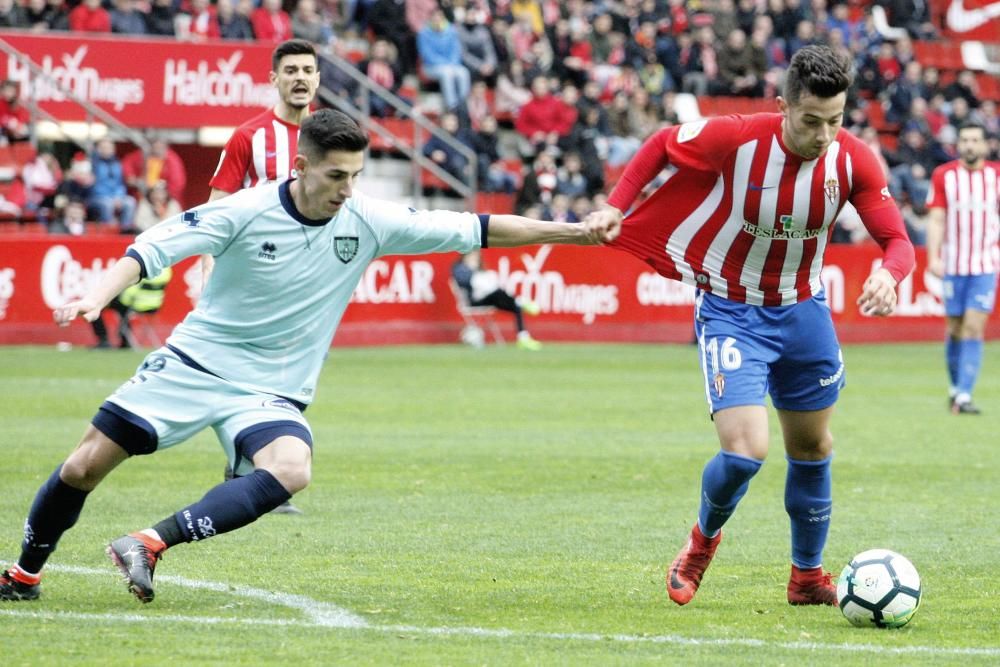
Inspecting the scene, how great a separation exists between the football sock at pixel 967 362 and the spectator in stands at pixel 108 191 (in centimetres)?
1197

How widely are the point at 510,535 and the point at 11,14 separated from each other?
59.5ft

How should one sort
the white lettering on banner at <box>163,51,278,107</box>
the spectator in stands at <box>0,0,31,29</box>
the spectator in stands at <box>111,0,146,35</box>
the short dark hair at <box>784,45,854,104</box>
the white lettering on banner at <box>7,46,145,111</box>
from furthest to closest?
1. the spectator in stands at <box>111,0,146,35</box>
2. the white lettering on banner at <box>163,51,278,107</box>
3. the spectator in stands at <box>0,0,31,29</box>
4. the white lettering on banner at <box>7,46,145,111</box>
5. the short dark hair at <box>784,45,854,104</box>

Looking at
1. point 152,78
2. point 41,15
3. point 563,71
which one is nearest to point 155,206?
point 152,78

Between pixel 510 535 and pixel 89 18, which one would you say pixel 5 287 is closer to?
pixel 89 18

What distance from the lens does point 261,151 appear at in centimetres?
907

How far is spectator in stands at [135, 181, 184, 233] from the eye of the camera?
866 inches

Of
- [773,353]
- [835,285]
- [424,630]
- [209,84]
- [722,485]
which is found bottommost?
[835,285]

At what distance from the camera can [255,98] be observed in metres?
25.1

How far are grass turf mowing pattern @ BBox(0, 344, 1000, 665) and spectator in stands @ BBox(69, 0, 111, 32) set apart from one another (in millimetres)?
9914

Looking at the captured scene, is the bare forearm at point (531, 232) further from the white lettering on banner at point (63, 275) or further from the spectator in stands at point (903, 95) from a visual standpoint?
the spectator in stands at point (903, 95)

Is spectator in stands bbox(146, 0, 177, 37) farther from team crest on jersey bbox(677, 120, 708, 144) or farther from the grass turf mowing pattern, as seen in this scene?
team crest on jersey bbox(677, 120, 708, 144)

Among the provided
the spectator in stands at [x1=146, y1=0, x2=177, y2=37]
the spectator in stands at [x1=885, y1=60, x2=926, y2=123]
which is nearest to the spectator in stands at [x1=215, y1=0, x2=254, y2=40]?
the spectator in stands at [x1=146, y1=0, x2=177, y2=37]

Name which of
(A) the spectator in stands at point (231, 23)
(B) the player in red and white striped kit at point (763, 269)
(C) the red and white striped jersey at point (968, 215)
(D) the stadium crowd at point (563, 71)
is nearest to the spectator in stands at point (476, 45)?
(D) the stadium crowd at point (563, 71)

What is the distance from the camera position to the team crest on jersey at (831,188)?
6.61m
